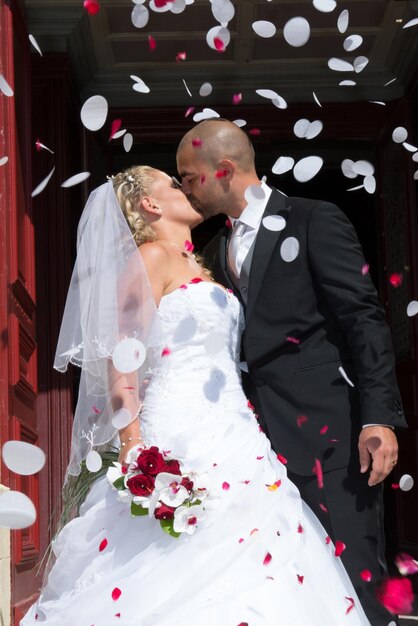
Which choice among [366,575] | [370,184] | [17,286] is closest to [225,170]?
[370,184]

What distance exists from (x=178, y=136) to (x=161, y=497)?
165 inches

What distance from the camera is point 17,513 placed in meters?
2.80

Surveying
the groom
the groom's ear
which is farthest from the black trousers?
the groom's ear

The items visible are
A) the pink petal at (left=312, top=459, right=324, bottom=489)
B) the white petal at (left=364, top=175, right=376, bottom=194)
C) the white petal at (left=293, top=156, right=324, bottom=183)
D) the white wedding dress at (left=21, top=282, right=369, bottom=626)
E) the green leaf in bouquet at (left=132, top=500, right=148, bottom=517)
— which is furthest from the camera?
the white petal at (left=364, top=175, right=376, bottom=194)

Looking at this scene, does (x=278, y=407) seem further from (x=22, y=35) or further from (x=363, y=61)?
(x=22, y=35)

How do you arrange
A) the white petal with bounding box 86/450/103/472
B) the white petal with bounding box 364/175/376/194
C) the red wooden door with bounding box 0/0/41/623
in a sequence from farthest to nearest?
the red wooden door with bounding box 0/0/41/623 → the white petal with bounding box 364/175/376/194 → the white petal with bounding box 86/450/103/472

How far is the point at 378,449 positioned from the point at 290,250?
68 cm

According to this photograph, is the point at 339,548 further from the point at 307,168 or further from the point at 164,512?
the point at 307,168

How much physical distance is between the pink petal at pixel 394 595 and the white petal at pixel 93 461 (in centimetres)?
91

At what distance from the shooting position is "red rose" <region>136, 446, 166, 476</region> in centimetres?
252

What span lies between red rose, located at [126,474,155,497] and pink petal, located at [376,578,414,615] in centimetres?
82

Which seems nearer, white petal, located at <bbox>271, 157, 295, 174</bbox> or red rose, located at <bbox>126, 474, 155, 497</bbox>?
red rose, located at <bbox>126, 474, 155, 497</bbox>

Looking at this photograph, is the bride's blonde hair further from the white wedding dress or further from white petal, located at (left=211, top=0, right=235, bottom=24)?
white petal, located at (left=211, top=0, right=235, bottom=24)

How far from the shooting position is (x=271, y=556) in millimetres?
2545
